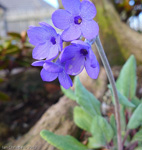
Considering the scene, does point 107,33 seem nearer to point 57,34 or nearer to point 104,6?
point 104,6

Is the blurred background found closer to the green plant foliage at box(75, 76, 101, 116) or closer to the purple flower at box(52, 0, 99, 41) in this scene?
the green plant foliage at box(75, 76, 101, 116)

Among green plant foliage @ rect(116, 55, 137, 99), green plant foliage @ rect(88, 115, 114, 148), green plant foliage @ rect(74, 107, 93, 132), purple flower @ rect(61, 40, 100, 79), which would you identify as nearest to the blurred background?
green plant foliage @ rect(116, 55, 137, 99)

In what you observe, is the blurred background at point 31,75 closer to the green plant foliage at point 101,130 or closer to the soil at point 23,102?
the soil at point 23,102

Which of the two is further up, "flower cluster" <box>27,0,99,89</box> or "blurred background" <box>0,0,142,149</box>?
"flower cluster" <box>27,0,99,89</box>

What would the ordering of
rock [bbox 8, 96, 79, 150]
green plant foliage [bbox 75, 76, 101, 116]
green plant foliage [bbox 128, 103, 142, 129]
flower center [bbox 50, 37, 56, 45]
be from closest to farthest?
1. flower center [bbox 50, 37, 56, 45]
2. green plant foliage [bbox 128, 103, 142, 129]
3. green plant foliage [bbox 75, 76, 101, 116]
4. rock [bbox 8, 96, 79, 150]

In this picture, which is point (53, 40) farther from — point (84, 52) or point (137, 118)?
point (137, 118)

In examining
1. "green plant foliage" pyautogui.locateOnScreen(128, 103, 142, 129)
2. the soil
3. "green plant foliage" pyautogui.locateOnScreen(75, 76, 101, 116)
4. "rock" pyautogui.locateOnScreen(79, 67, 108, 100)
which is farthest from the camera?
the soil
